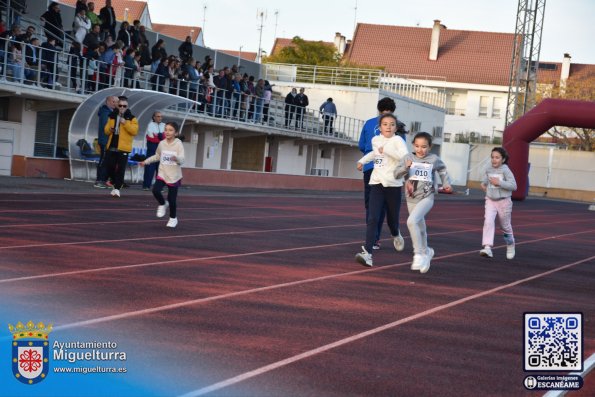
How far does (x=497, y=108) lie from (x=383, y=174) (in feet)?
266

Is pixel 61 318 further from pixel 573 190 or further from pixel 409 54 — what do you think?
pixel 409 54

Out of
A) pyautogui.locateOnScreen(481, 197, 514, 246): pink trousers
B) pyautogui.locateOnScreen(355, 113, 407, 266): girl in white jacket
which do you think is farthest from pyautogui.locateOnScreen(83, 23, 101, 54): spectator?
pyautogui.locateOnScreen(355, 113, 407, 266): girl in white jacket

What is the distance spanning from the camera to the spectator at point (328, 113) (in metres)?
47.5

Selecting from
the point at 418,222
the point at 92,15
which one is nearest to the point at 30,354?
the point at 418,222

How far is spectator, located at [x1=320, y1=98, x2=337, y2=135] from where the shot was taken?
156ft

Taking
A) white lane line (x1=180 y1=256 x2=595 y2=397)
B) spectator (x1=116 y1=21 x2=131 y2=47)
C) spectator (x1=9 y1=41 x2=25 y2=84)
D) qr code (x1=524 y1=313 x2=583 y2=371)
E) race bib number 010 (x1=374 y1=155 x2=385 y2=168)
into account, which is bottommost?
white lane line (x1=180 y1=256 x2=595 y2=397)

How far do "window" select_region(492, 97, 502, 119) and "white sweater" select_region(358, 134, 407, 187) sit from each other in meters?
80.5

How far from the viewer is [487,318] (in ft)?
31.0

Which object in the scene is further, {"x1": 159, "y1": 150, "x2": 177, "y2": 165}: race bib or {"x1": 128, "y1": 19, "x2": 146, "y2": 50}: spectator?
{"x1": 128, "y1": 19, "x2": 146, "y2": 50}: spectator

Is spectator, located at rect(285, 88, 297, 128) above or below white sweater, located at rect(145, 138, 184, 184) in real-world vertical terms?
above

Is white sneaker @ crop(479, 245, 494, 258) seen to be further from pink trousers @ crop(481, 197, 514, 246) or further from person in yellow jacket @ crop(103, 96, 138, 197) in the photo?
person in yellow jacket @ crop(103, 96, 138, 197)

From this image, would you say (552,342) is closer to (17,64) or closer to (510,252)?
(510,252)

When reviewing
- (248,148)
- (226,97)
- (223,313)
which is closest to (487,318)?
(223,313)

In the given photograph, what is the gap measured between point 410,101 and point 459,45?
1445 inches
